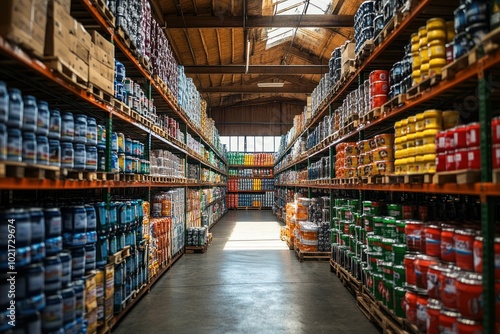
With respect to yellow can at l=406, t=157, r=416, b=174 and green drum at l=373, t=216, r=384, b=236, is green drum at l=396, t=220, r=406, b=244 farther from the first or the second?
yellow can at l=406, t=157, r=416, b=174

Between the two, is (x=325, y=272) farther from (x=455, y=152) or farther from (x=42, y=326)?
(x=42, y=326)

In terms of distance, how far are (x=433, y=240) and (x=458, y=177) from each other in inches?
28.9

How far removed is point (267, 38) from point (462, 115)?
12.7m

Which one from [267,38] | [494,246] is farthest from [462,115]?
[267,38]

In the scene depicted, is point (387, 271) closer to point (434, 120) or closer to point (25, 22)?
point (434, 120)

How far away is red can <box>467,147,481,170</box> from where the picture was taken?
2.69 meters

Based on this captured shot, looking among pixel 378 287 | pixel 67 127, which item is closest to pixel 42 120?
pixel 67 127

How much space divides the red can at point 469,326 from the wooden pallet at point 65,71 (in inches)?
140

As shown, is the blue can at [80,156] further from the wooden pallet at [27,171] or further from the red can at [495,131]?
the red can at [495,131]

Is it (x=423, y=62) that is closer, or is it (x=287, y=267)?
(x=423, y=62)

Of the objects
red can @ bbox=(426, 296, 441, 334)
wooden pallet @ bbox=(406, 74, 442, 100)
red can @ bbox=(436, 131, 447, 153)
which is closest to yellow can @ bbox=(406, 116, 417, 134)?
wooden pallet @ bbox=(406, 74, 442, 100)

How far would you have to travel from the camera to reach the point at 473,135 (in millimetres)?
2723

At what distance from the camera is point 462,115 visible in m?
4.04

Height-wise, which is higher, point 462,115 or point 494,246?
point 462,115
